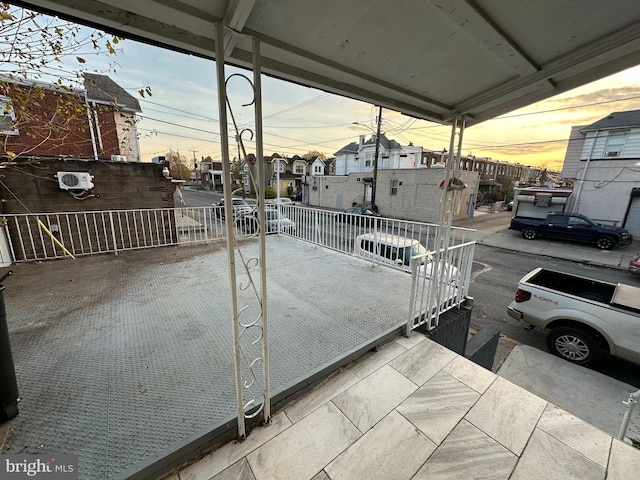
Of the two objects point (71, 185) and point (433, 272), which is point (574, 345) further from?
point (71, 185)

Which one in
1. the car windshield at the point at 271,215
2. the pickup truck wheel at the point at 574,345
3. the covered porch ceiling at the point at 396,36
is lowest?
the pickup truck wheel at the point at 574,345

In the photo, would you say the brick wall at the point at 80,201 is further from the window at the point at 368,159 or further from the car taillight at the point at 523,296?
the window at the point at 368,159

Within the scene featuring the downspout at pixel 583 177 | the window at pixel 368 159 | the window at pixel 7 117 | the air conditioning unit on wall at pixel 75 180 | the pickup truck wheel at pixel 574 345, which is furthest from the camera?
the window at pixel 368 159

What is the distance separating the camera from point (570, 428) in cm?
161

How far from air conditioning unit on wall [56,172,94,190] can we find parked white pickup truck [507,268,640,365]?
8.48m

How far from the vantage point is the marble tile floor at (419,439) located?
4.41ft

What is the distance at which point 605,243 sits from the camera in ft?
31.6

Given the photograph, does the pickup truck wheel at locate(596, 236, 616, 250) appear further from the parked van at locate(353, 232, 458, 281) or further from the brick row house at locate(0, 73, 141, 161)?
the brick row house at locate(0, 73, 141, 161)

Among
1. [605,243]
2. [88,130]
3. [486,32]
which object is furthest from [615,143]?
[88,130]

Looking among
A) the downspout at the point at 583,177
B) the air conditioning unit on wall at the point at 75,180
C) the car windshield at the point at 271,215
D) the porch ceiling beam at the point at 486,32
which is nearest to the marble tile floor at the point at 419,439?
the porch ceiling beam at the point at 486,32

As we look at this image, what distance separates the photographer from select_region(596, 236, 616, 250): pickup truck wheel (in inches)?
376

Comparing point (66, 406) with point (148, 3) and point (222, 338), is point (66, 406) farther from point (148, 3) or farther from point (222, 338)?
point (148, 3)

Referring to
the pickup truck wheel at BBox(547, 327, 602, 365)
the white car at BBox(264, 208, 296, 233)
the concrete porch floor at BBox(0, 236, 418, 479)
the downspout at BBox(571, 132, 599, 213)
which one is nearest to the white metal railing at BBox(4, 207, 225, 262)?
the concrete porch floor at BBox(0, 236, 418, 479)

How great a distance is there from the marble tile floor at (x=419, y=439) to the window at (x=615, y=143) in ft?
53.4
